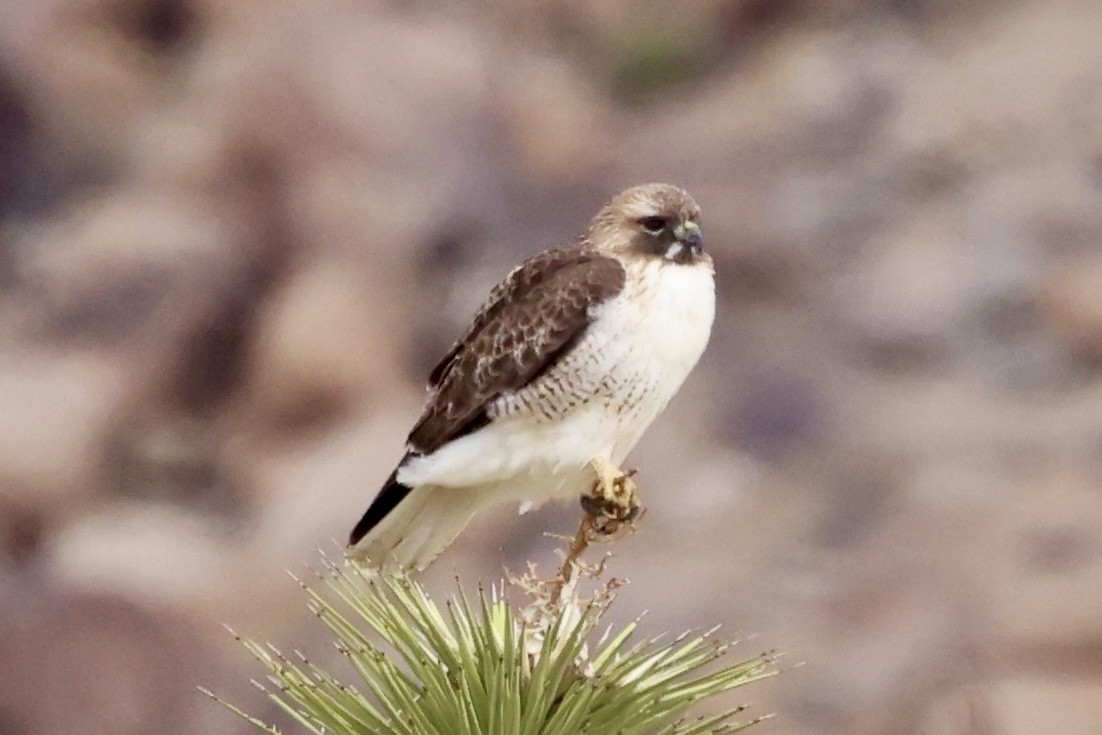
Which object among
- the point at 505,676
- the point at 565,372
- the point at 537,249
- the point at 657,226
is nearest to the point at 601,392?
the point at 565,372

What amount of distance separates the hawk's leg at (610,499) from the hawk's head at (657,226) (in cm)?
28

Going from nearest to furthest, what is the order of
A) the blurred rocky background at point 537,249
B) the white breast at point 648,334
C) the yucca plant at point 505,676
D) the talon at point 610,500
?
1. the yucca plant at point 505,676
2. the talon at point 610,500
3. the white breast at point 648,334
4. the blurred rocky background at point 537,249

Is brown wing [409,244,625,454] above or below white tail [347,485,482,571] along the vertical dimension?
above

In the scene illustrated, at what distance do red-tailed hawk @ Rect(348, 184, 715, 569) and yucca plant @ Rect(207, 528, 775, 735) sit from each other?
0.43 metres

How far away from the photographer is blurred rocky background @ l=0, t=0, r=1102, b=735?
2.88 m

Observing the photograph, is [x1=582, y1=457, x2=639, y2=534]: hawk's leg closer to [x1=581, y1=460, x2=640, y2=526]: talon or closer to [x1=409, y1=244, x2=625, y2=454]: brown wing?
[x1=581, y1=460, x2=640, y2=526]: talon

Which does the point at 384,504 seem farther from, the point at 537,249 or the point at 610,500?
the point at 537,249

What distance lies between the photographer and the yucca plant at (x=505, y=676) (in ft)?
3.89

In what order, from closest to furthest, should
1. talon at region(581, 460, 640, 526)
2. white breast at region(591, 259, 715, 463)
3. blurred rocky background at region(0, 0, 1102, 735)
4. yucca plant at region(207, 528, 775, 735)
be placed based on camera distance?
yucca plant at region(207, 528, 775, 735)
talon at region(581, 460, 640, 526)
white breast at region(591, 259, 715, 463)
blurred rocky background at region(0, 0, 1102, 735)

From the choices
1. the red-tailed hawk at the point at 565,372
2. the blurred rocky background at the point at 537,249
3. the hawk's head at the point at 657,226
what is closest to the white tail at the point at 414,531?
the red-tailed hawk at the point at 565,372

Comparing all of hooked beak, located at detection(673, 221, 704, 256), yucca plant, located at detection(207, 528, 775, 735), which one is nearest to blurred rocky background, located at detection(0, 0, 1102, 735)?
hooked beak, located at detection(673, 221, 704, 256)

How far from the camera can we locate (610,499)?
163 cm

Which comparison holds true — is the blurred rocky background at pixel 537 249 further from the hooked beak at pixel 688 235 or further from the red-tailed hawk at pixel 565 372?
the hooked beak at pixel 688 235

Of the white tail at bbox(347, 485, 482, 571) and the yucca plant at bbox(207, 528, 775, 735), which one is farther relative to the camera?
the white tail at bbox(347, 485, 482, 571)
